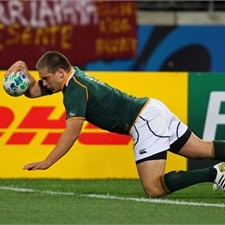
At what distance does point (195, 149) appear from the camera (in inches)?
394

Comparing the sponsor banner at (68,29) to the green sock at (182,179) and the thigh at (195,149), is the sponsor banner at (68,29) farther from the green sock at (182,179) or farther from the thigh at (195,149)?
the green sock at (182,179)

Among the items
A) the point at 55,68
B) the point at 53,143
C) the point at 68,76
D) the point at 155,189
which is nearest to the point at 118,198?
the point at 155,189

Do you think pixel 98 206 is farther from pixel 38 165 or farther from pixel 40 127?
pixel 40 127

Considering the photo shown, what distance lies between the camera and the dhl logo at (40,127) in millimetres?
12398

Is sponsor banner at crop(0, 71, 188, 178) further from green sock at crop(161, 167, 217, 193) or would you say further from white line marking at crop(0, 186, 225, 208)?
green sock at crop(161, 167, 217, 193)

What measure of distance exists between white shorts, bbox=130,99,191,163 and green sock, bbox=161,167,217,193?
0.29m

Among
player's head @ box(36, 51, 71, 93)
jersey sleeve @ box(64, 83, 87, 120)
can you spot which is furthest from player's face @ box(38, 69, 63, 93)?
jersey sleeve @ box(64, 83, 87, 120)

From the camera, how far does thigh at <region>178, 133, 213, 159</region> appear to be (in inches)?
394

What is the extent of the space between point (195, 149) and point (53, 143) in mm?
2852

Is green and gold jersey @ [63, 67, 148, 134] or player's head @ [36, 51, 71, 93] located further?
player's head @ [36, 51, 71, 93]

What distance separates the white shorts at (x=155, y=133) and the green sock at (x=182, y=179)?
11.2 inches

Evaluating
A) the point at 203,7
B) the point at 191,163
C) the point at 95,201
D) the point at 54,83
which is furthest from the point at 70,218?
the point at 203,7

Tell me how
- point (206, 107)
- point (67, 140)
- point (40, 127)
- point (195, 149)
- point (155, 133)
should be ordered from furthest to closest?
point (206, 107) → point (40, 127) → point (195, 149) → point (155, 133) → point (67, 140)

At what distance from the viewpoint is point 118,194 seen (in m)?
10.4
